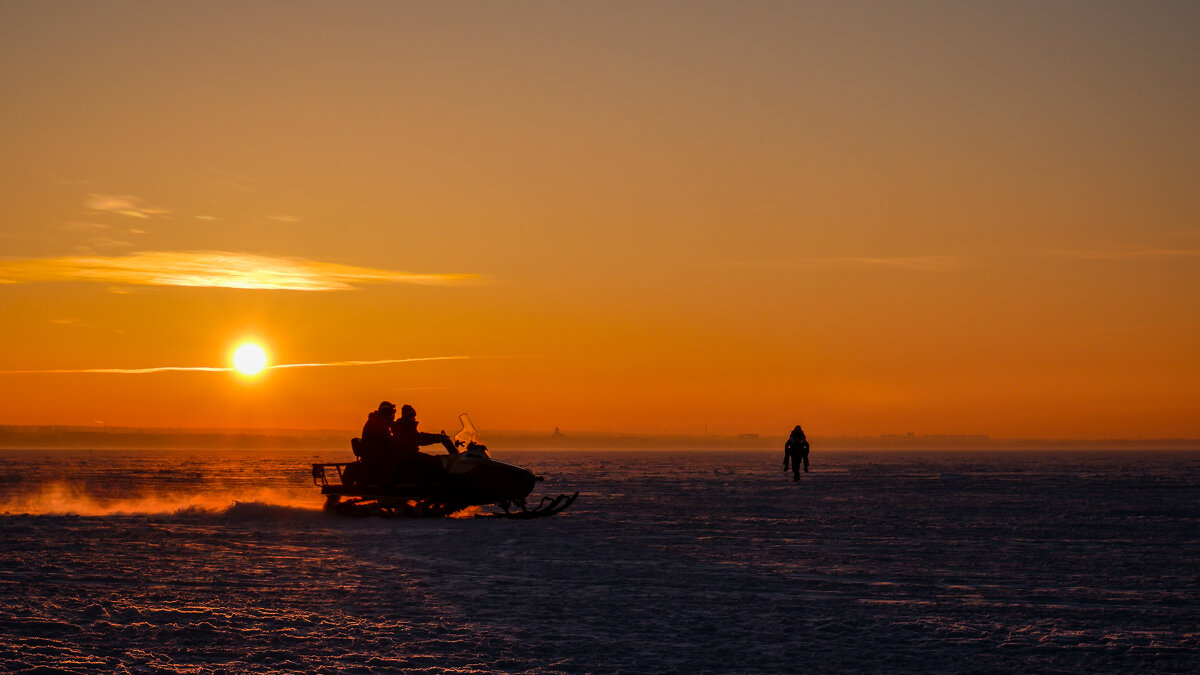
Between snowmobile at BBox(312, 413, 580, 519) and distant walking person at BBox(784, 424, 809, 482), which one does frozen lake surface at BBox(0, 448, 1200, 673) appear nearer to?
snowmobile at BBox(312, 413, 580, 519)

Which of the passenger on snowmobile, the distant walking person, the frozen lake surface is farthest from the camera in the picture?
the distant walking person

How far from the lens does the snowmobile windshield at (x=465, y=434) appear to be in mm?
29484

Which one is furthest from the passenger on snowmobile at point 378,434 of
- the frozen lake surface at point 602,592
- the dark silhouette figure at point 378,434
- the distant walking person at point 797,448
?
the distant walking person at point 797,448

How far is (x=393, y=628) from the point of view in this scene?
12961 millimetres

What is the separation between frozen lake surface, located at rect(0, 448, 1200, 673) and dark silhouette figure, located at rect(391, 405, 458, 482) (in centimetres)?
134

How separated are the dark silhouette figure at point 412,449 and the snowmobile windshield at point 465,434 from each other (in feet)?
2.96

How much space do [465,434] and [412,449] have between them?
181 cm

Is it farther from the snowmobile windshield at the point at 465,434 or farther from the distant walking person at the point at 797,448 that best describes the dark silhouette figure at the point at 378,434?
the distant walking person at the point at 797,448

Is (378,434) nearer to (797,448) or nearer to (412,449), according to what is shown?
(412,449)

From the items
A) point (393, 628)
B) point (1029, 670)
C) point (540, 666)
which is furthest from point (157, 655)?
point (1029, 670)

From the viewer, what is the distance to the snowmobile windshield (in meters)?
29.5

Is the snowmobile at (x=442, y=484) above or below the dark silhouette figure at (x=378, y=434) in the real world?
below

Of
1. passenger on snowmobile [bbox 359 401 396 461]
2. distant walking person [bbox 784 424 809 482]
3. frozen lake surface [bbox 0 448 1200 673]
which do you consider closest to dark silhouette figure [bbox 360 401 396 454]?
passenger on snowmobile [bbox 359 401 396 461]

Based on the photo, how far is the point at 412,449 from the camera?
28422mm
